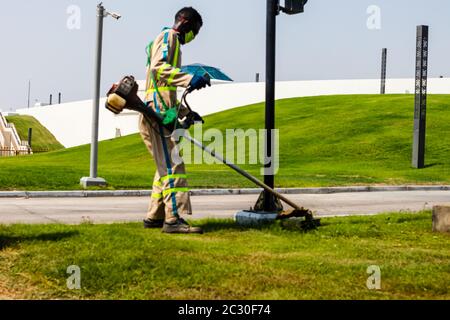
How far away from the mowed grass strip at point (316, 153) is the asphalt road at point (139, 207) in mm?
2460

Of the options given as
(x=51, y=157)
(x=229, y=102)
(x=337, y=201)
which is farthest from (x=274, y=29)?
(x=229, y=102)

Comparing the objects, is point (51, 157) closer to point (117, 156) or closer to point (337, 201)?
point (117, 156)

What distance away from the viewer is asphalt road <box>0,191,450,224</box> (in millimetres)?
9727

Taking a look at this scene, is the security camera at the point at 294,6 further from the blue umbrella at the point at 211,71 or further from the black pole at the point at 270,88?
the blue umbrella at the point at 211,71

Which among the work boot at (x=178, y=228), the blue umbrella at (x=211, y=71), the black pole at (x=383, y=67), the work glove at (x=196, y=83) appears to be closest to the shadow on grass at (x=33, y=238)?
the work boot at (x=178, y=228)

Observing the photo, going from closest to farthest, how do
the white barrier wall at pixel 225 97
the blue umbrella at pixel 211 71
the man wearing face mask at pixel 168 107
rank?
the man wearing face mask at pixel 168 107
the blue umbrella at pixel 211 71
the white barrier wall at pixel 225 97

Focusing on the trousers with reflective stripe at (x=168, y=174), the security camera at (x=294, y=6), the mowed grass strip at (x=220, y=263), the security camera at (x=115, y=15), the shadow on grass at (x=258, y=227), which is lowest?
the mowed grass strip at (x=220, y=263)

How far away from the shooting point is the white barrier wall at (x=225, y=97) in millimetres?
62781

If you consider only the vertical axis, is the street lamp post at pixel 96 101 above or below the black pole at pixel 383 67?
below

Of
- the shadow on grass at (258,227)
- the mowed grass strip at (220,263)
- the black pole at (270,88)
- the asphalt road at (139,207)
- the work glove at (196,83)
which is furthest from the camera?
the asphalt road at (139,207)

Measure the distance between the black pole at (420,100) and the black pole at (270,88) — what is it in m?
18.5

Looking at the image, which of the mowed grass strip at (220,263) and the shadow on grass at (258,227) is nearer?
the mowed grass strip at (220,263)

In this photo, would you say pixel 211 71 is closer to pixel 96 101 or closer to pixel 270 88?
pixel 96 101

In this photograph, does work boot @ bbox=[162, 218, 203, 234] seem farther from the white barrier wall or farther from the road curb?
the white barrier wall
